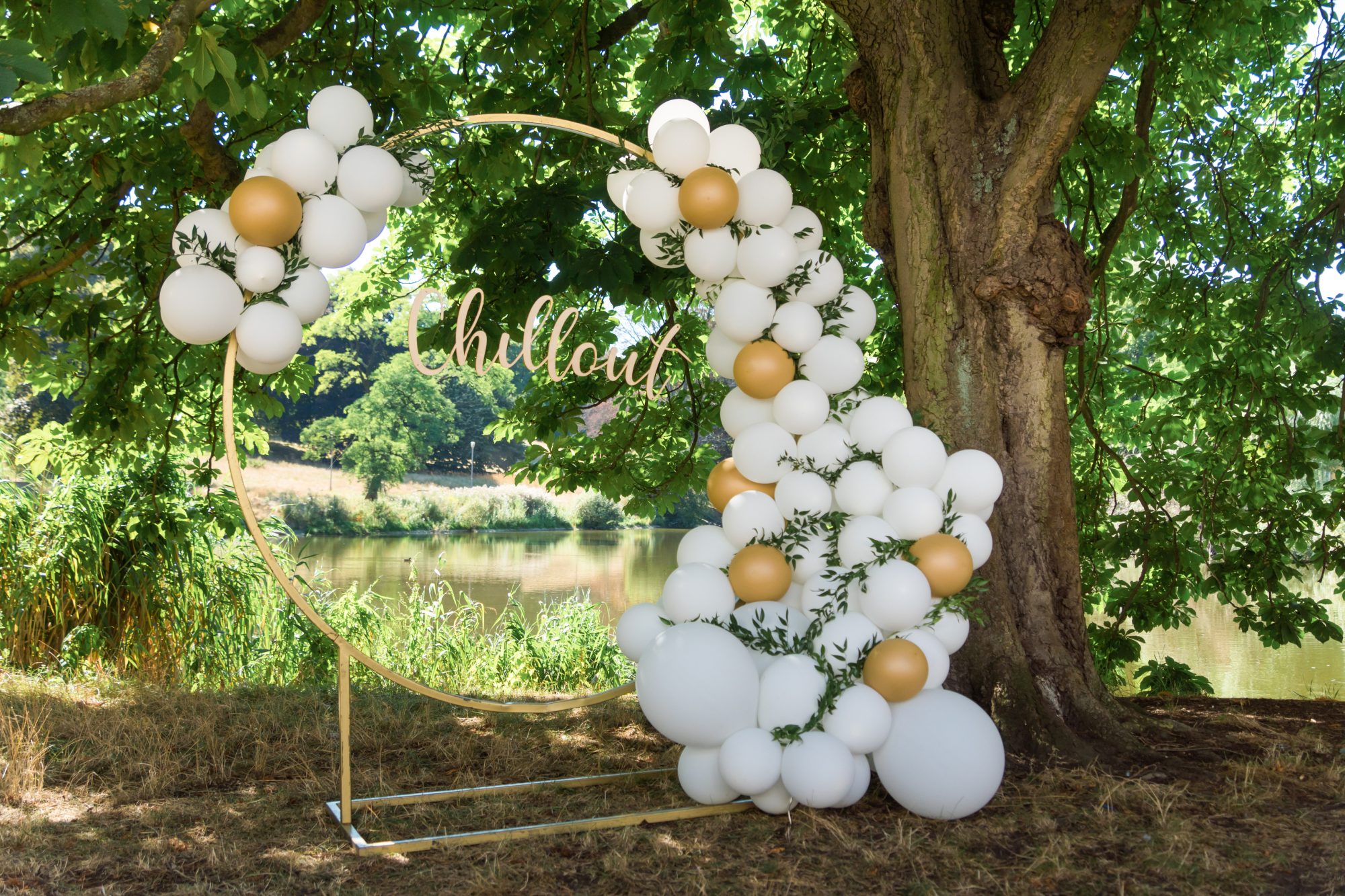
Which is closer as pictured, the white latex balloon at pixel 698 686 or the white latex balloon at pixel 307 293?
the white latex balloon at pixel 698 686

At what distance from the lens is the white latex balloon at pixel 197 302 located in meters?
2.69

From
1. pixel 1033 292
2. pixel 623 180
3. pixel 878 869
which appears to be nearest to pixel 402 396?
pixel 623 180

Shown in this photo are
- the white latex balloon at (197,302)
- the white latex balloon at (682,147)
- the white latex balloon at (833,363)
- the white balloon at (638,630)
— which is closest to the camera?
the white latex balloon at (197,302)

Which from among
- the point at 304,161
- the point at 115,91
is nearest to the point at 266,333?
the point at 304,161

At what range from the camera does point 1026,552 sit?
344 centimetres

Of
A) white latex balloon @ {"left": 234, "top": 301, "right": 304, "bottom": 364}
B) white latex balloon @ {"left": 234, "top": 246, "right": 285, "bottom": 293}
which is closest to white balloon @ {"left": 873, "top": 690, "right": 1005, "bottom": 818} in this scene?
white latex balloon @ {"left": 234, "top": 301, "right": 304, "bottom": 364}

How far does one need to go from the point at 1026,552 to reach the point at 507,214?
2515 mm

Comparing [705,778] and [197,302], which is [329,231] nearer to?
[197,302]

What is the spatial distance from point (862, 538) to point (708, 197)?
113 centimetres

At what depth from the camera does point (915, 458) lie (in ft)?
9.93

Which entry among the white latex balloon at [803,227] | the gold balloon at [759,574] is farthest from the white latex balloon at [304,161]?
the gold balloon at [759,574]

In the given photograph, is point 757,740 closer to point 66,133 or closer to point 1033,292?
point 1033,292

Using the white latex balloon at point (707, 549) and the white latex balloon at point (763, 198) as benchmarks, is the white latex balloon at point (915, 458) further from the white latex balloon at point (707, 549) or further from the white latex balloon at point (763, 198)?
the white latex balloon at point (763, 198)

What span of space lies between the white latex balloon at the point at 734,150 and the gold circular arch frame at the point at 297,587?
0.76 ft
